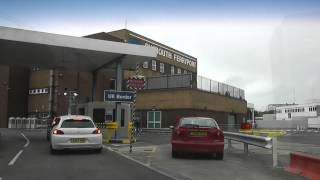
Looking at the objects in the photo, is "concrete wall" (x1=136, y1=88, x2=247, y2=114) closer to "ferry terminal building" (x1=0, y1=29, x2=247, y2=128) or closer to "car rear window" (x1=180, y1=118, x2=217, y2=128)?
"ferry terminal building" (x1=0, y1=29, x2=247, y2=128)

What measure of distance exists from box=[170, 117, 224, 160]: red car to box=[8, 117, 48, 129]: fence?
46024 mm

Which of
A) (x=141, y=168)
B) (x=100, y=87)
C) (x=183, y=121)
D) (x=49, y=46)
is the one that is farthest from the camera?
(x=100, y=87)

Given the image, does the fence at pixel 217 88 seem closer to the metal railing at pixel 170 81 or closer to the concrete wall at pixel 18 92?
the metal railing at pixel 170 81

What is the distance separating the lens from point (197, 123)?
56.0ft

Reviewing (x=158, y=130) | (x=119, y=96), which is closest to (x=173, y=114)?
(x=158, y=130)

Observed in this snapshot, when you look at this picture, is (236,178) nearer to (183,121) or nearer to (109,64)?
(183,121)

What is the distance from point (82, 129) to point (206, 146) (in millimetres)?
4804

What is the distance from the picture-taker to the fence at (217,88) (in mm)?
49719

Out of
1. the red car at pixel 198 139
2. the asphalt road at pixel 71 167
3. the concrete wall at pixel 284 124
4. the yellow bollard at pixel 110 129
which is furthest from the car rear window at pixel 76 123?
the concrete wall at pixel 284 124

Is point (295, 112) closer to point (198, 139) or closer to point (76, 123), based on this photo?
point (76, 123)

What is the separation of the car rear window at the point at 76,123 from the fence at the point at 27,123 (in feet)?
141

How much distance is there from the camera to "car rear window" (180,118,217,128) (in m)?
16.9

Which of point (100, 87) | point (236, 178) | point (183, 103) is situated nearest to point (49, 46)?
point (236, 178)

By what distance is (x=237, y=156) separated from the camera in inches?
714
